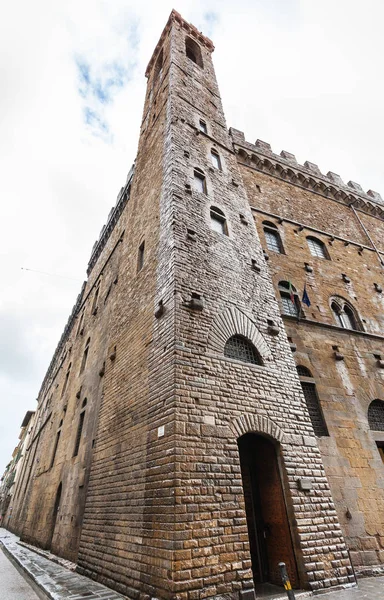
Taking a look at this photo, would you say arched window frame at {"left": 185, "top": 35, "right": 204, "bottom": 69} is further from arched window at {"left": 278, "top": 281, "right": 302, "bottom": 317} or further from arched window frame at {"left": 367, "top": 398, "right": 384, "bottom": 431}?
arched window frame at {"left": 367, "top": 398, "right": 384, "bottom": 431}

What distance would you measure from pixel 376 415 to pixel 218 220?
24.1 ft

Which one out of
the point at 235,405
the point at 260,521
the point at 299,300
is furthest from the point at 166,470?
the point at 299,300

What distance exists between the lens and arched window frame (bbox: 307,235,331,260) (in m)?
13.5

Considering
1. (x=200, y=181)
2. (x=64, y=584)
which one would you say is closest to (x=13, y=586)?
(x=64, y=584)

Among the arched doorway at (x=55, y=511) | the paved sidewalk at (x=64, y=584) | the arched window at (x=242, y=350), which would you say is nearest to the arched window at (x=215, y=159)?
the arched window at (x=242, y=350)

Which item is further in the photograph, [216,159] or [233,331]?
[216,159]

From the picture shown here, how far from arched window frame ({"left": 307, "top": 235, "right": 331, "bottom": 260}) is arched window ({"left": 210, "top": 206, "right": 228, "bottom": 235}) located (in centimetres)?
559

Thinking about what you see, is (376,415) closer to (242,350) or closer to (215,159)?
(242,350)

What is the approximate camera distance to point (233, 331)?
6.88m

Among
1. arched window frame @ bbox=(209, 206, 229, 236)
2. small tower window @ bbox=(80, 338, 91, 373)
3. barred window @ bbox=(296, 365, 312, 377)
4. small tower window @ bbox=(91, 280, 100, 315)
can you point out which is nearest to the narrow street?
small tower window @ bbox=(80, 338, 91, 373)

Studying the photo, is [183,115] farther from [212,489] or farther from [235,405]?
[212,489]

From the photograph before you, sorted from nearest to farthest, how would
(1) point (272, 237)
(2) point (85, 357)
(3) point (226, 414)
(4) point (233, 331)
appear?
(3) point (226, 414)
(4) point (233, 331)
(1) point (272, 237)
(2) point (85, 357)

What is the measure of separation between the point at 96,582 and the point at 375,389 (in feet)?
28.3

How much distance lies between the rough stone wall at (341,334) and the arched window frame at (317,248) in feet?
0.65
